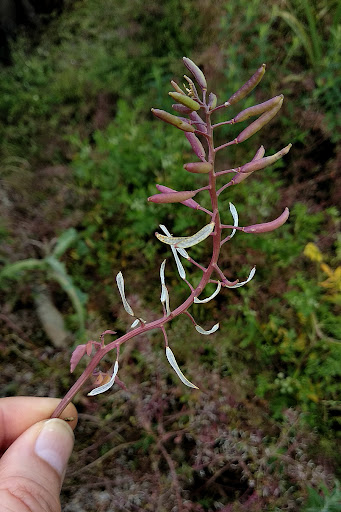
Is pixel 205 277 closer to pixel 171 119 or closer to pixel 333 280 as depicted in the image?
pixel 171 119

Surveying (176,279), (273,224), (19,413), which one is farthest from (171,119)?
(176,279)

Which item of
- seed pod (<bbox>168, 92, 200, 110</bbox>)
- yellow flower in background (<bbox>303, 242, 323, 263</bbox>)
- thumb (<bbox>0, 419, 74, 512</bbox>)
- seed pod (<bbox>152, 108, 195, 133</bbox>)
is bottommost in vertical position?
thumb (<bbox>0, 419, 74, 512</bbox>)

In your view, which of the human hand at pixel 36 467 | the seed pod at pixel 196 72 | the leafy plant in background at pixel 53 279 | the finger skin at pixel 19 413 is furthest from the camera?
the leafy plant in background at pixel 53 279

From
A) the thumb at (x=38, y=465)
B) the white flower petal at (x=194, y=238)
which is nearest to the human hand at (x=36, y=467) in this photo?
the thumb at (x=38, y=465)

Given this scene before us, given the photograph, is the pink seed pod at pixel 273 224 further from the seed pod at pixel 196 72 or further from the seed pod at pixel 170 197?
the seed pod at pixel 196 72

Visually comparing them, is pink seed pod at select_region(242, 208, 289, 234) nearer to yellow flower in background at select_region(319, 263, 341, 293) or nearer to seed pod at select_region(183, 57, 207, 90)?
seed pod at select_region(183, 57, 207, 90)

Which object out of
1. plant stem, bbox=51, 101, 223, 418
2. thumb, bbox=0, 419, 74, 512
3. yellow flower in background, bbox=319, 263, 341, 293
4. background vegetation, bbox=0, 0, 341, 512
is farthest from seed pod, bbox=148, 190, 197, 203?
yellow flower in background, bbox=319, 263, 341, 293

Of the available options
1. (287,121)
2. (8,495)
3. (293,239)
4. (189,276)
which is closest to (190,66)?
(8,495)
